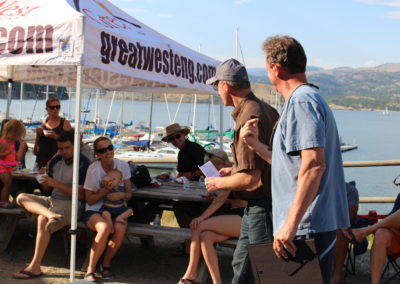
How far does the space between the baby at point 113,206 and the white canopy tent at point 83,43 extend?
0.44 metres

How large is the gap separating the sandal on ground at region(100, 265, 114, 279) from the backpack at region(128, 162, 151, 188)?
39.6 inches

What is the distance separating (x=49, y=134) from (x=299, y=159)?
4.83m

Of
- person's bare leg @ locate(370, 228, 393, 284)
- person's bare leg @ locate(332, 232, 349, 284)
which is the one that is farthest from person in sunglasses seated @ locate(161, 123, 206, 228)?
person's bare leg @ locate(370, 228, 393, 284)

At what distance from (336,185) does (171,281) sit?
9.09 feet

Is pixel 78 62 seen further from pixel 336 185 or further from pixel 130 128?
pixel 130 128

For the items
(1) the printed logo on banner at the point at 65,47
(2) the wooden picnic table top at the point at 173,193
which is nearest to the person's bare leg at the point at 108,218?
(2) the wooden picnic table top at the point at 173,193

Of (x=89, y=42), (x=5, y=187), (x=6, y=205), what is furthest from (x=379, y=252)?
(x=5, y=187)

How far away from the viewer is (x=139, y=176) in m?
5.62

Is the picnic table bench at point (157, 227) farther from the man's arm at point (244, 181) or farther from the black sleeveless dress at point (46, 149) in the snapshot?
the man's arm at point (244, 181)

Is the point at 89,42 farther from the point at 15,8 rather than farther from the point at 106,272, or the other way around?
the point at 106,272

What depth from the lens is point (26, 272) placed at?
4.80m

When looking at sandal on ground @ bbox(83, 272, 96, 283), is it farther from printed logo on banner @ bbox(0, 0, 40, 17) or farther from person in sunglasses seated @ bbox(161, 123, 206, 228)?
printed logo on banner @ bbox(0, 0, 40, 17)

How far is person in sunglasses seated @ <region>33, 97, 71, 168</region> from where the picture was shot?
22.0 ft

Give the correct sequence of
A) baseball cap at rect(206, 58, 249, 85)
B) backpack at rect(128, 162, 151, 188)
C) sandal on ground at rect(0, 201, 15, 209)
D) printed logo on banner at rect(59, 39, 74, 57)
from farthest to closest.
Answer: backpack at rect(128, 162, 151, 188) < sandal on ground at rect(0, 201, 15, 209) < printed logo on banner at rect(59, 39, 74, 57) < baseball cap at rect(206, 58, 249, 85)
